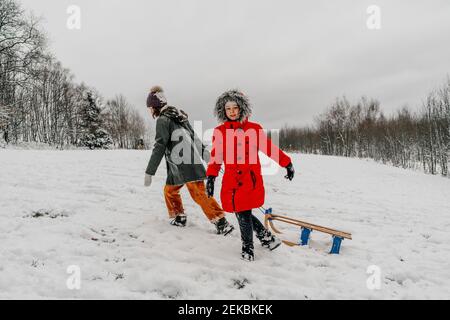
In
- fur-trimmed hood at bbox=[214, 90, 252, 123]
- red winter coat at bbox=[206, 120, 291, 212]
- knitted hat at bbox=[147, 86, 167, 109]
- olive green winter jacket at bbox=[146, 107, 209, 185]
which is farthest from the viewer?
knitted hat at bbox=[147, 86, 167, 109]

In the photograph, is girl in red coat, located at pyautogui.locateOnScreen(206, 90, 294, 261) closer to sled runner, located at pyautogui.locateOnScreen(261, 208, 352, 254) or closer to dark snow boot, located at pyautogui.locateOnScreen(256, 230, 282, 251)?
dark snow boot, located at pyautogui.locateOnScreen(256, 230, 282, 251)

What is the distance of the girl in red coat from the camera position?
3734 millimetres

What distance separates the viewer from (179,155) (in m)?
4.59

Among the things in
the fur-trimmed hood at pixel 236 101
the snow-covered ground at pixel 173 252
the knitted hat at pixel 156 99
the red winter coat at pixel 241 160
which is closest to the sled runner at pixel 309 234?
the snow-covered ground at pixel 173 252

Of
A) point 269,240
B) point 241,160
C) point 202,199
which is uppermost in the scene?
point 241,160

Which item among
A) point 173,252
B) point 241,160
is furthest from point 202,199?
point 241,160

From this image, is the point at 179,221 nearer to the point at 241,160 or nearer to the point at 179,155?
the point at 179,155

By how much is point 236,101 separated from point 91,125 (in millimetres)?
37312

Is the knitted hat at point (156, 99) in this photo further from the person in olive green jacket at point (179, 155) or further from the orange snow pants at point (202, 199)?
the orange snow pants at point (202, 199)

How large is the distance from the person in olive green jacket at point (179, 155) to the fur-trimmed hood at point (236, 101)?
896 millimetres

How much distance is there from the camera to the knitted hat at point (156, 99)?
4.64 m

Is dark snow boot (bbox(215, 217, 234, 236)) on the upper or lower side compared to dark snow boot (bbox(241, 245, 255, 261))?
upper

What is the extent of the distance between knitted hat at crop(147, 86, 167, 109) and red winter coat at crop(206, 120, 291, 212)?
125 centimetres

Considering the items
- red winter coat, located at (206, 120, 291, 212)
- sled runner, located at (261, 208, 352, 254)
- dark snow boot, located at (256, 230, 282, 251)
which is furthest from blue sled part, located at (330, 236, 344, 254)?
red winter coat, located at (206, 120, 291, 212)
